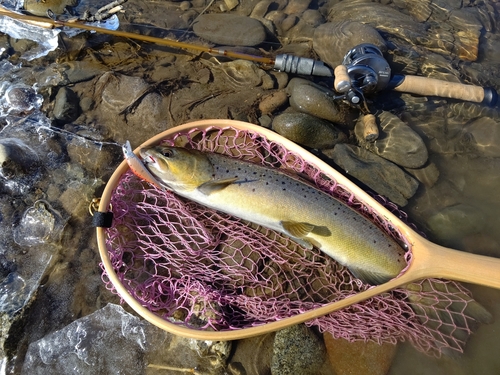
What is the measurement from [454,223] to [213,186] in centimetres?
296

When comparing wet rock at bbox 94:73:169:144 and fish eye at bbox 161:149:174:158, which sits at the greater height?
fish eye at bbox 161:149:174:158

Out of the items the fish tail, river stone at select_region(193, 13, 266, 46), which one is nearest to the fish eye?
the fish tail

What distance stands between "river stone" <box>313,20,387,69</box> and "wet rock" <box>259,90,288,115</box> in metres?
1.15

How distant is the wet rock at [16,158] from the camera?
3908 millimetres

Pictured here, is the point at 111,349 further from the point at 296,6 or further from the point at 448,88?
the point at 296,6

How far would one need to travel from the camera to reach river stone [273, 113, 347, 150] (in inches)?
160

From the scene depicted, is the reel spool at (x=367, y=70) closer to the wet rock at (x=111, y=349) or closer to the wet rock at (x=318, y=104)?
the wet rock at (x=318, y=104)

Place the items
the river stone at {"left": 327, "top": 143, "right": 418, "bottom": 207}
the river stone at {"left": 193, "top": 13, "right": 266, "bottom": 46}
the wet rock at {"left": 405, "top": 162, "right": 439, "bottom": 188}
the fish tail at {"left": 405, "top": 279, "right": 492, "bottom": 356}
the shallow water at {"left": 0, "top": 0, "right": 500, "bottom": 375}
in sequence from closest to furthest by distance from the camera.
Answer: the fish tail at {"left": 405, "top": 279, "right": 492, "bottom": 356}
the shallow water at {"left": 0, "top": 0, "right": 500, "bottom": 375}
the river stone at {"left": 327, "top": 143, "right": 418, "bottom": 207}
the wet rock at {"left": 405, "top": 162, "right": 439, "bottom": 188}
the river stone at {"left": 193, "top": 13, "right": 266, "bottom": 46}

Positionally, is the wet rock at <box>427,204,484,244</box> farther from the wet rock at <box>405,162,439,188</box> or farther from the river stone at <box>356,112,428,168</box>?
the river stone at <box>356,112,428,168</box>

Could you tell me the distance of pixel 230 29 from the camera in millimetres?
5301

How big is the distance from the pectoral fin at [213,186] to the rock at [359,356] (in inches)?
74.9

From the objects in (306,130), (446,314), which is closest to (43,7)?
(306,130)

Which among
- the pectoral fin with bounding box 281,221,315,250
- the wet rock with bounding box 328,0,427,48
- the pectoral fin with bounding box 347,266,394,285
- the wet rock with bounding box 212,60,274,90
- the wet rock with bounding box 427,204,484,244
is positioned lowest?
the wet rock with bounding box 427,204,484,244

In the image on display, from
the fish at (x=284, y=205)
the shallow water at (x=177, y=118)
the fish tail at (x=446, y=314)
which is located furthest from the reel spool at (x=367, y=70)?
the fish tail at (x=446, y=314)
